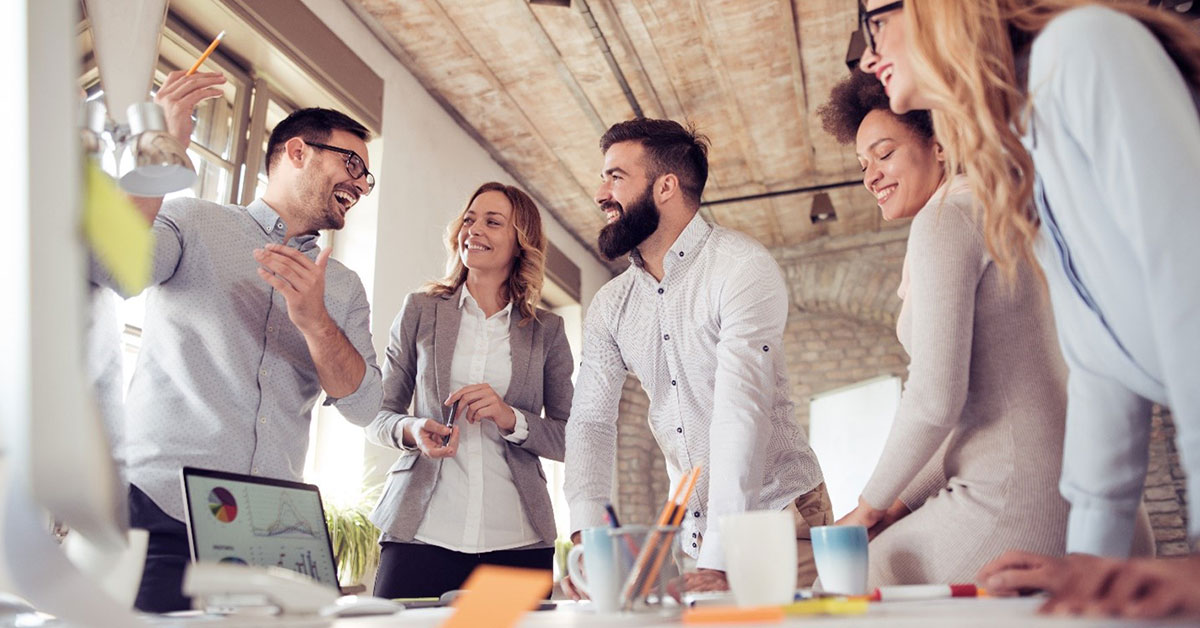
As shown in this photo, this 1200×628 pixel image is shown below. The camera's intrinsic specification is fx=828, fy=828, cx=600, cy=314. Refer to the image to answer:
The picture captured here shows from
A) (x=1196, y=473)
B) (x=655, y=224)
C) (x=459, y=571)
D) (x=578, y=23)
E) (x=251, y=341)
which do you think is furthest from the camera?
(x=578, y=23)

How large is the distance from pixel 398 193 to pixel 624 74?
5.00 feet

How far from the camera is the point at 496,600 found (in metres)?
0.60

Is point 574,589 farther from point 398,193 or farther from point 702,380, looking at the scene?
point 398,193

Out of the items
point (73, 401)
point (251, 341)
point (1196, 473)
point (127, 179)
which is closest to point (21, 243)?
point (73, 401)

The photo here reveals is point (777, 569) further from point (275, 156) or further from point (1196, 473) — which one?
point (275, 156)

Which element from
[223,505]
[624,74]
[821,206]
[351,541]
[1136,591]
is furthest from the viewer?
[821,206]

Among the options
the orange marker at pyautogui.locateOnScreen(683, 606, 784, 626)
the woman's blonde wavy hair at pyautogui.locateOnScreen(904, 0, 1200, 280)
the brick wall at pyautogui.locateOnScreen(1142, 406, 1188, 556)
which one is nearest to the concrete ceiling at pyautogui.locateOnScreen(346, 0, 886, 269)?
the brick wall at pyautogui.locateOnScreen(1142, 406, 1188, 556)

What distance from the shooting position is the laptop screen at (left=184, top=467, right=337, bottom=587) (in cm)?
104

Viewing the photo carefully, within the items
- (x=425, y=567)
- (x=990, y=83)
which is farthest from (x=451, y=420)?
(x=990, y=83)

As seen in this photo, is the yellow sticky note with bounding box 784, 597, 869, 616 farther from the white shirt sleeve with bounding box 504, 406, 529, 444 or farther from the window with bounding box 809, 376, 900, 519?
the window with bounding box 809, 376, 900, 519

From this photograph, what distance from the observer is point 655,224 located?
225cm


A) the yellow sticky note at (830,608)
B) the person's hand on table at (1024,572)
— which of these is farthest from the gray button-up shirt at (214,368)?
the person's hand on table at (1024,572)

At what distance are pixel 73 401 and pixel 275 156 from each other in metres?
1.71

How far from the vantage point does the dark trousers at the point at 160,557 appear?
1.35 m
